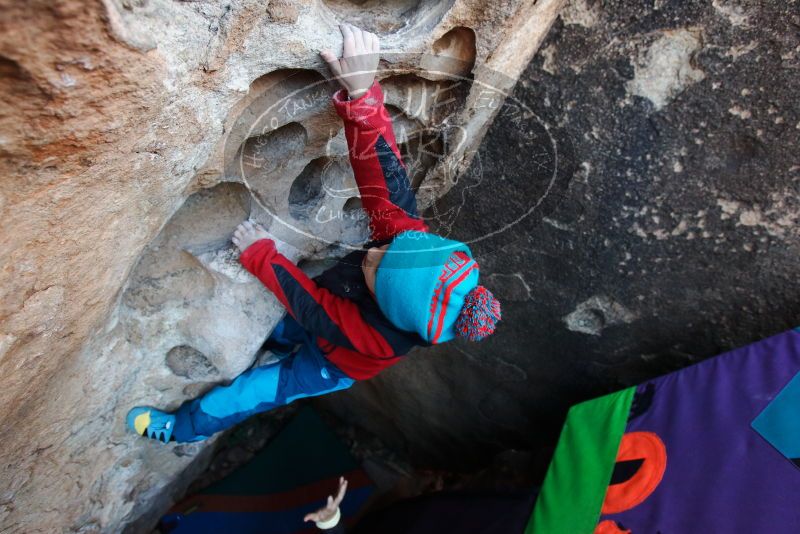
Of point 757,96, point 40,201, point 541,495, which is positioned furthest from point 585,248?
point 40,201

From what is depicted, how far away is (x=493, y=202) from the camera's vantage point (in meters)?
1.15

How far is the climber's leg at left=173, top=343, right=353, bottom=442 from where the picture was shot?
1.27 meters

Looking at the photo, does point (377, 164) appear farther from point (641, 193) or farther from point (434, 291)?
point (641, 193)

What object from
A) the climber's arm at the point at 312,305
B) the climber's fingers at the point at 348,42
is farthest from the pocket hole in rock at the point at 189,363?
the climber's fingers at the point at 348,42

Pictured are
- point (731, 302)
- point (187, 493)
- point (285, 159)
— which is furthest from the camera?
point (187, 493)

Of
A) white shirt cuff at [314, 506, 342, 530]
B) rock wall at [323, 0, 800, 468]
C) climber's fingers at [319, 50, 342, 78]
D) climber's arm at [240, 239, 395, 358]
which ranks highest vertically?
rock wall at [323, 0, 800, 468]

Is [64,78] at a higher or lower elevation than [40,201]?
higher

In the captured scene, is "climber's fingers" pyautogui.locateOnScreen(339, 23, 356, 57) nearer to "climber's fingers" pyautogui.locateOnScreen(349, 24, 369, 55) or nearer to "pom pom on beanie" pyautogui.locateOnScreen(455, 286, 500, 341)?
"climber's fingers" pyautogui.locateOnScreen(349, 24, 369, 55)

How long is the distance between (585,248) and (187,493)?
1.67 metres

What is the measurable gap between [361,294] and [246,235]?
0.25 metres

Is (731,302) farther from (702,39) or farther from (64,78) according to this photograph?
(64,78)

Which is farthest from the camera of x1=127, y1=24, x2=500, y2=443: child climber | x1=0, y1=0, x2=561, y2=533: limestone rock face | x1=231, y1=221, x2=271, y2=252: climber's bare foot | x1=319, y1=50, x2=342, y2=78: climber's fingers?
x1=231, y1=221, x2=271, y2=252: climber's bare foot

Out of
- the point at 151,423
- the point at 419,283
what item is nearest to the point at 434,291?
the point at 419,283

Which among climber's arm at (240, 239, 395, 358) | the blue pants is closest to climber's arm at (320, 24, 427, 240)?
climber's arm at (240, 239, 395, 358)
